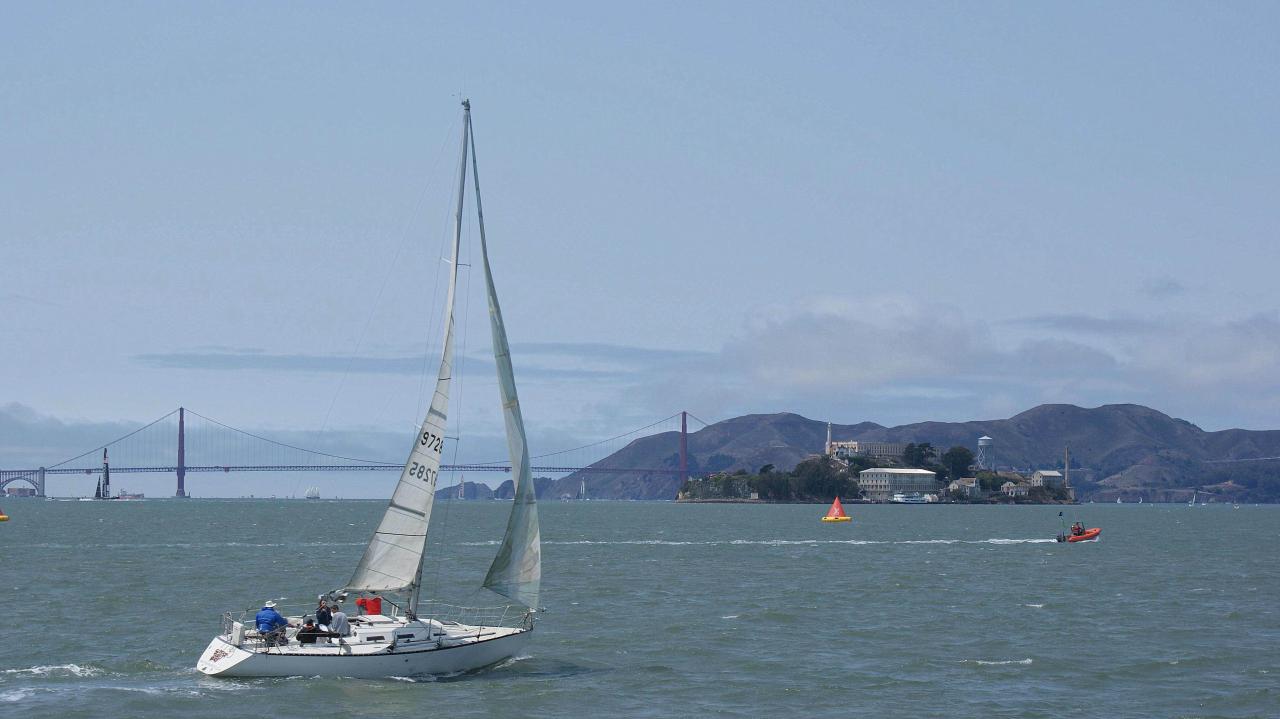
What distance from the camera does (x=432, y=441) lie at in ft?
95.4

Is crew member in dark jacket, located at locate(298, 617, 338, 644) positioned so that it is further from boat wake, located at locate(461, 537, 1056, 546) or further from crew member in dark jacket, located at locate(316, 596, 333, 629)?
boat wake, located at locate(461, 537, 1056, 546)

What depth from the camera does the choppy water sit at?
89.8 ft

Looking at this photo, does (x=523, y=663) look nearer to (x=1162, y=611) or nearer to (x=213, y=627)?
(x=213, y=627)

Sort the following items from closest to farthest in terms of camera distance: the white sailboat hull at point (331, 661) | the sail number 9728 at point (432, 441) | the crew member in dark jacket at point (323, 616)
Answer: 1. the white sailboat hull at point (331, 661)
2. the crew member in dark jacket at point (323, 616)
3. the sail number 9728 at point (432, 441)

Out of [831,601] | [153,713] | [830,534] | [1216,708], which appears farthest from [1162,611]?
[830,534]

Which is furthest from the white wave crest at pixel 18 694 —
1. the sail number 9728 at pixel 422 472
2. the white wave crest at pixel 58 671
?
the sail number 9728 at pixel 422 472

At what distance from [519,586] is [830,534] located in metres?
79.8

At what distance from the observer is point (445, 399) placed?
95.5 ft

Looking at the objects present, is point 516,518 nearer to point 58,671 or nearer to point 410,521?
point 410,521

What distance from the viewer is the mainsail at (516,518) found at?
95.7 ft

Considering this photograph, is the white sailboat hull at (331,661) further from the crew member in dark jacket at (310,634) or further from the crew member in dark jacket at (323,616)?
the crew member in dark jacket at (323,616)

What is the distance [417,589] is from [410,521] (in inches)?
57.7

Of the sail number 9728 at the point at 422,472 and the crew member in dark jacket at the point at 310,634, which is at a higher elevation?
the sail number 9728 at the point at 422,472

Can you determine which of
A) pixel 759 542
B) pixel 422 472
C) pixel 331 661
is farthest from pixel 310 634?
pixel 759 542
